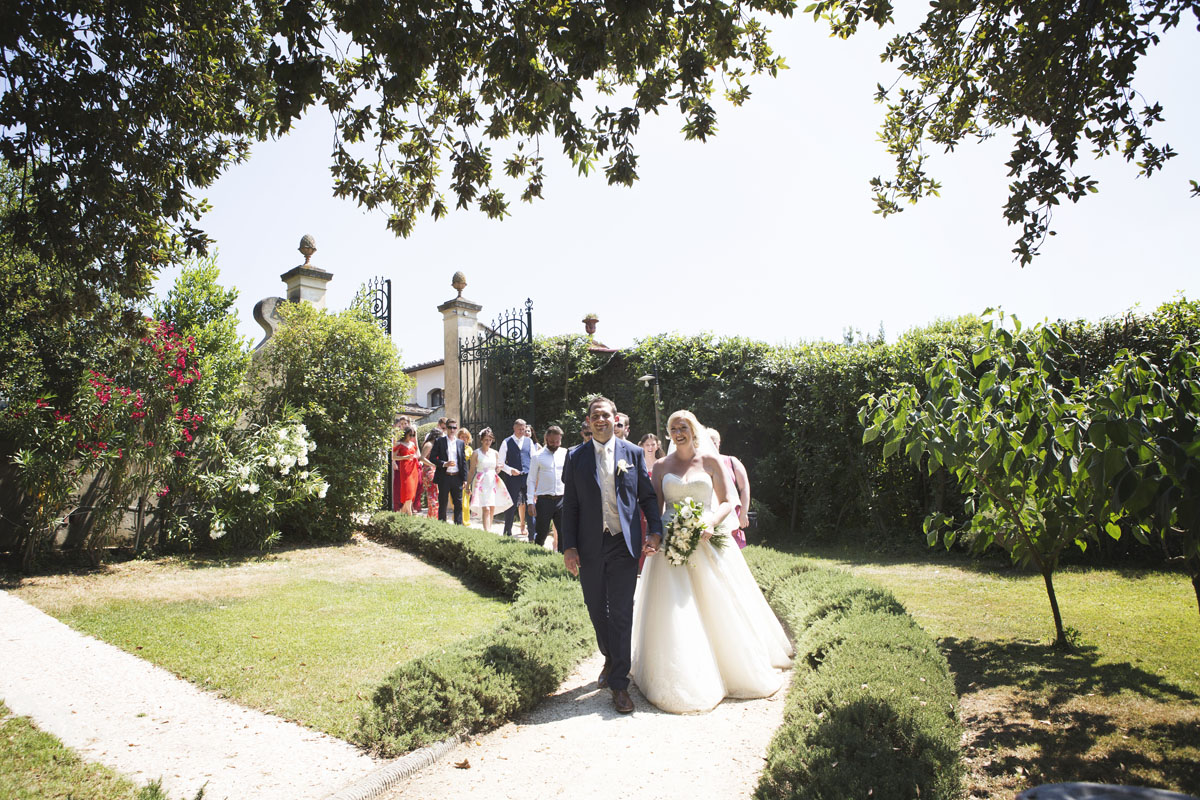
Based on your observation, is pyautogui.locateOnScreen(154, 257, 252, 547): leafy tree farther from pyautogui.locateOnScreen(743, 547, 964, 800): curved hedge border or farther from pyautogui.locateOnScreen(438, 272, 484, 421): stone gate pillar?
pyautogui.locateOnScreen(743, 547, 964, 800): curved hedge border

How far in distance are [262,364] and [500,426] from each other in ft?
17.4

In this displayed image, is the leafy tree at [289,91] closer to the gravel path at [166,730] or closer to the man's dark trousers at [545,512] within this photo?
the gravel path at [166,730]

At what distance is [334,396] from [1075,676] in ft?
36.3

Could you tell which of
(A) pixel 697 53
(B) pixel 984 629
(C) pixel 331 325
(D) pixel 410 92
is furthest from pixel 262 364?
(B) pixel 984 629

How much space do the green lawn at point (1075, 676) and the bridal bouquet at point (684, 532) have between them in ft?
6.98

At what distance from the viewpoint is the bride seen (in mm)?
5168

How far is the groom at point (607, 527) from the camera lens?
5305 mm

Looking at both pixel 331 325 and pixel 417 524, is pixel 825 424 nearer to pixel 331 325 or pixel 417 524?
pixel 417 524

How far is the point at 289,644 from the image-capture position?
20.8ft

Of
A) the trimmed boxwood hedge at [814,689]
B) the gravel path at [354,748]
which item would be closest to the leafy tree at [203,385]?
the gravel path at [354,748]

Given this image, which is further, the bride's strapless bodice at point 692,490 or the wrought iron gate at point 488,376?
the wrought iron gate at point 488,376

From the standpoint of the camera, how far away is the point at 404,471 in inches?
531

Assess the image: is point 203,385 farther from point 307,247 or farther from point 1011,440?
point 1011,440

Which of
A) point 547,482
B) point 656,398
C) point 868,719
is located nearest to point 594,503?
point 868,719
